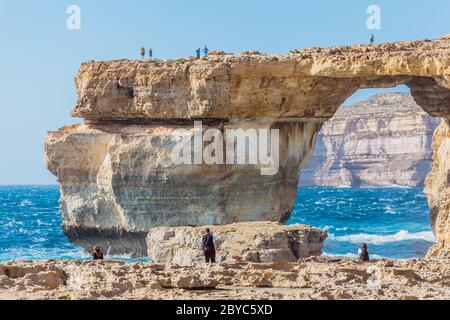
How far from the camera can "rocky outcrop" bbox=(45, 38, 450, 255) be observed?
3161 cm

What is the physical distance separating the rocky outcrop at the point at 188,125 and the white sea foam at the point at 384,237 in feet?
46.5

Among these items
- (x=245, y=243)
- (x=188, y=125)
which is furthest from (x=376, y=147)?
(x=245, y=243)

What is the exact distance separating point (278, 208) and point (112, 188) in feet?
18.8

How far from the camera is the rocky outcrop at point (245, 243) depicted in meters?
20.1

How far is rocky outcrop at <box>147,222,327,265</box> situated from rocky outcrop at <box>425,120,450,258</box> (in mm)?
9464

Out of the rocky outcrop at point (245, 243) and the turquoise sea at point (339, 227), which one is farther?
the turquoise sea at point (339, 227)

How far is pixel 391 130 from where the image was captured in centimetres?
12269

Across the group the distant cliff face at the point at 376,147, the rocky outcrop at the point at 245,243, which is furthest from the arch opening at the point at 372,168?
the rocky outcrop at the point at 245,243

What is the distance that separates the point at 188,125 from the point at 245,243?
12756 millimetres

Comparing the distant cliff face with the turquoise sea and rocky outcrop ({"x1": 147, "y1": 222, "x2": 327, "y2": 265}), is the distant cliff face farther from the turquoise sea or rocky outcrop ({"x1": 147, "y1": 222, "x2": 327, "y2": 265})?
rocky outcrop ({"x1": 147, "y1": 222, "x2": 327, "y2": 265})

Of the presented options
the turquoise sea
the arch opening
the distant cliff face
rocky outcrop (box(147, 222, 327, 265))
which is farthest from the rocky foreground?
the distant cliff face

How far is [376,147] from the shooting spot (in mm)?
127812

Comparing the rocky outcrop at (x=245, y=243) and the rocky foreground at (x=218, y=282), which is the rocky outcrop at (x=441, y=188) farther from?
the rocky foreground at (x=218, y=282)

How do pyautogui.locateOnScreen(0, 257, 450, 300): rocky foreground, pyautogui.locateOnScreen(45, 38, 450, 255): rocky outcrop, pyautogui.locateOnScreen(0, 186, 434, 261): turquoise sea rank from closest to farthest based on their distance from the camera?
pyautogui.locateOnScreen(0, 257, 450, 300): rocky foreground → pyautogui.locateOnScreen(45, 38, 450, 255): rocky outcrop → pyautogui.locateOnScreen(0, 186, 434, 261): turquoise sea
